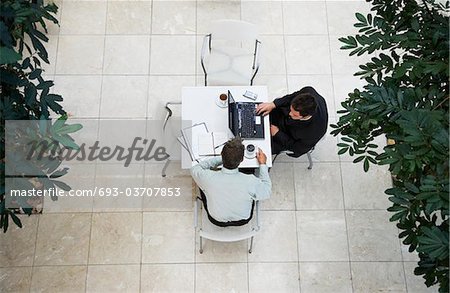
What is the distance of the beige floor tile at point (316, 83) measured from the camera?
4.99m

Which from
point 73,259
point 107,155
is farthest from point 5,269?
point 107,155

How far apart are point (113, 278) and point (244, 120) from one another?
1697 millimetres

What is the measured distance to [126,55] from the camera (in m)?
5.09

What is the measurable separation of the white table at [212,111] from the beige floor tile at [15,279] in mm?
1610

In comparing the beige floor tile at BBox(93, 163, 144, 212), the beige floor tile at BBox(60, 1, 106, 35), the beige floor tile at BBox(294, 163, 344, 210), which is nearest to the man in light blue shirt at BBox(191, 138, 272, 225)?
the beige floor tile at BBox(294, 163, 344, 210)

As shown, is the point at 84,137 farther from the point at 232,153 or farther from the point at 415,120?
the point at 415,120

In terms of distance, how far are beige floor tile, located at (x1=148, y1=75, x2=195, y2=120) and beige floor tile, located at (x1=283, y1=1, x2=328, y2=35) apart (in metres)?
1.18

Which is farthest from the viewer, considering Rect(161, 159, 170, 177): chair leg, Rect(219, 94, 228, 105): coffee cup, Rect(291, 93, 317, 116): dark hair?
Rect(161, 159, 170, 177): chair leg

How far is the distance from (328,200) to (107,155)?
2.04 metres

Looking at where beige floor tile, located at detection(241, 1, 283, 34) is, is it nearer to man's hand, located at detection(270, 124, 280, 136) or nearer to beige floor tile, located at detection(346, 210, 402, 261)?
man's hand, located at detection(270, 124, 280, 136)

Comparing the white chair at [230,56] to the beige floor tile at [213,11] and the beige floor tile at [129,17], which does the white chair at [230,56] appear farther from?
the beige floor tile at [129,17]

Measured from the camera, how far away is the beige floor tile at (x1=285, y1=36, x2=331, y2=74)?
5.09m

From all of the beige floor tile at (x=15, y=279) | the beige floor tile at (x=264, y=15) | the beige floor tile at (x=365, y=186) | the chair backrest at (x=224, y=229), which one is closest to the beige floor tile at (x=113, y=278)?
the beige floor tile at (x=15, y=279)

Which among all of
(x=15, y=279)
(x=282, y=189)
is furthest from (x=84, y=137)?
(x=282, y=189)
